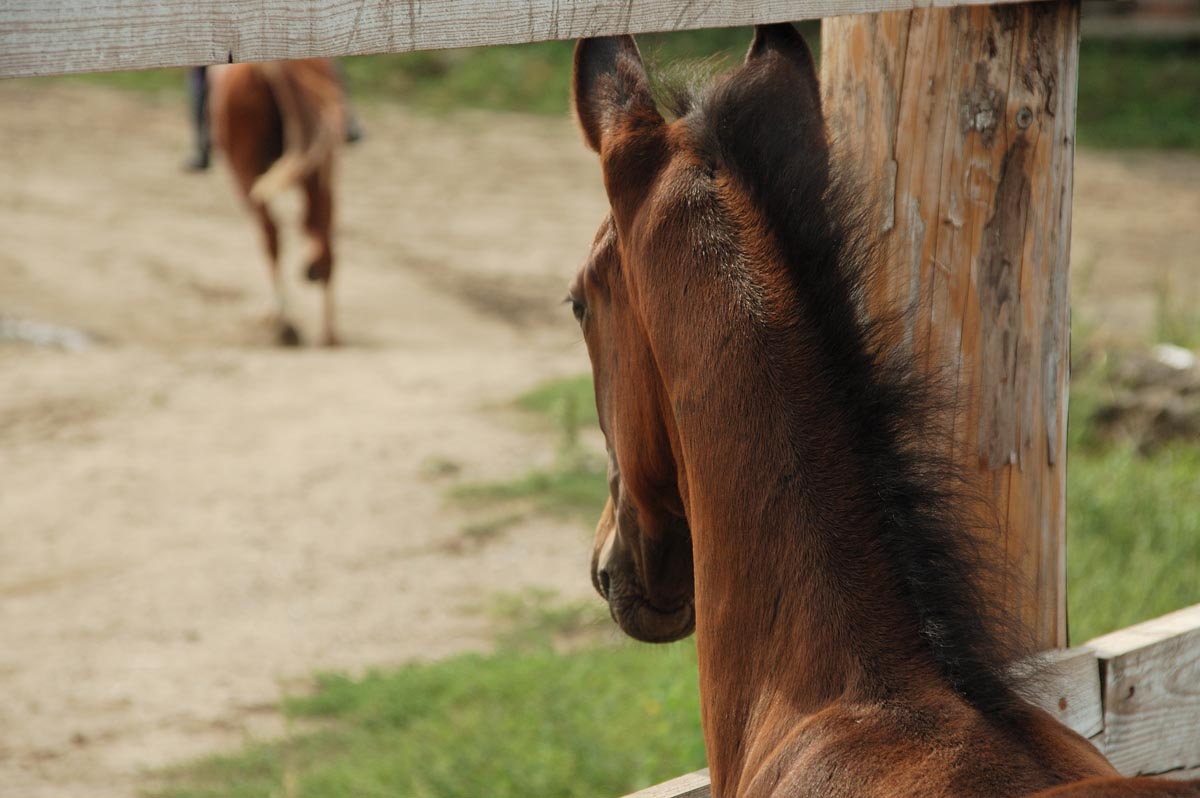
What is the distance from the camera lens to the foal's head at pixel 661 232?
1.55 meters

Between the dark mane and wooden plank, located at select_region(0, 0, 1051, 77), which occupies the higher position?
wooden plank, located at select_region(0, 0, 1051, 77)

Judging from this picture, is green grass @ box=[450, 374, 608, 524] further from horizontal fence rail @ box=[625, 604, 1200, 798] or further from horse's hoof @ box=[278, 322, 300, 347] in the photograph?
horizontal fence rail @ box=[625, 604, 1200, 798]

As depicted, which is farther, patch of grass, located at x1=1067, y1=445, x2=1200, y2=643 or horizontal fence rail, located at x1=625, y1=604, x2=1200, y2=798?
patch of grass, located at x1=1067, y1=445, x2=1200, y2=643

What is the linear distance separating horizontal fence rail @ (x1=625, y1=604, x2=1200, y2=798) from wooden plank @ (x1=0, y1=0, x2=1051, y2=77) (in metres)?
1.06

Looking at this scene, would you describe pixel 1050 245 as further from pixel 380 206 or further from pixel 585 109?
pixel 380 206

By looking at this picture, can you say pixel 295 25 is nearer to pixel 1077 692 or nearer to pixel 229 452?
pixel 1077 692

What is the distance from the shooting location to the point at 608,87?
5.65 feet

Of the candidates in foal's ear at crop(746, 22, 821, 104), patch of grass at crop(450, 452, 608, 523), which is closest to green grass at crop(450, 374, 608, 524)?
patch of grass at crop(450, 452, 608, 523)

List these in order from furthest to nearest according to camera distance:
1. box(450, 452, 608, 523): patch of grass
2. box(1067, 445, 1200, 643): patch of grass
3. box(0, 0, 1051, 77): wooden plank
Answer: box(450, 452, 608, 523): patch of grass, box(1067, 445, 1200, 643): patch of grass, box(0, 0, 1051, 77): wooden plank

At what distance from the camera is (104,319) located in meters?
8.55

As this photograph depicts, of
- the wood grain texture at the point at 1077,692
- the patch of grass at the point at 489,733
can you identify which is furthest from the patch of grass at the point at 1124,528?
the wood grain texture at the point at 1077,692

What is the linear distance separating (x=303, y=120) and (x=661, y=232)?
22.7ft

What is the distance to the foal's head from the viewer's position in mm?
1550

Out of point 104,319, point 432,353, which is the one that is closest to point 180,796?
point 432,353
